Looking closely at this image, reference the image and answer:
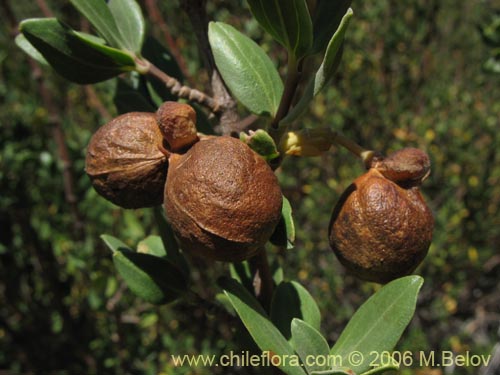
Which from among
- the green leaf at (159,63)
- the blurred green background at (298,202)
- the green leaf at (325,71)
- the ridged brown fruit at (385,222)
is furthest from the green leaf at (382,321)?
the blurred green background at (298,202)

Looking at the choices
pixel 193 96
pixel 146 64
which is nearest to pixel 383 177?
pixel 193 96

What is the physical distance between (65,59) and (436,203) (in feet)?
8.48

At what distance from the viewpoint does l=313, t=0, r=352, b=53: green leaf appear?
82cm

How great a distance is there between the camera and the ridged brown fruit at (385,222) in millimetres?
741

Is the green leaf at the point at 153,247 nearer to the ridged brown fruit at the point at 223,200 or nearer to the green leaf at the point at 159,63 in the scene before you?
the green leaf at the point at 159,63

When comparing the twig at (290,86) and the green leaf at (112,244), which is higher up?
the twig at (290,86)

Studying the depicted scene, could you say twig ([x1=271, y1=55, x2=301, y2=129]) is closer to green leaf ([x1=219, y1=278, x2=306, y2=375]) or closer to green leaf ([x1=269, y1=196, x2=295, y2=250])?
green leaf ([x1=269, y1=196, x2=295, y2=250])

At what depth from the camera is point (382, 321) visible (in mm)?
769

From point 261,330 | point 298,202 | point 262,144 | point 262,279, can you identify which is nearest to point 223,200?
point 262,144

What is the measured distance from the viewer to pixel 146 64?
89 centimetres

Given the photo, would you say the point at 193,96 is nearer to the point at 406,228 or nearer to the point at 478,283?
the point at 406,228

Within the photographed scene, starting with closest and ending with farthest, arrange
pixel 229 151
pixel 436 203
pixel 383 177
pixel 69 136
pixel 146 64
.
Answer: pixel 229 151 → pixel 383 177 → pixel 146 64 → pixel 69 136 → pixel 436 203

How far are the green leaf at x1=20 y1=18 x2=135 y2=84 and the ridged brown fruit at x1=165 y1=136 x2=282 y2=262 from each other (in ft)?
0.92

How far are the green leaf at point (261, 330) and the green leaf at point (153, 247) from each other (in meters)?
0.30
